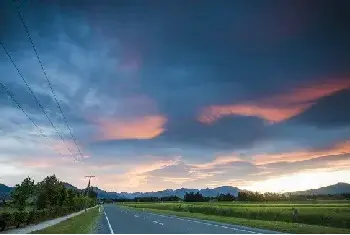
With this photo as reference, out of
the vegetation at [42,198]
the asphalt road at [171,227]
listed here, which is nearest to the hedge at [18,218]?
the vegetation at [42,198]

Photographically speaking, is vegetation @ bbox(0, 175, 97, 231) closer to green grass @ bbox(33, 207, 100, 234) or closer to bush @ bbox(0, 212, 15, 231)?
green grass @ bbox(33, 207, 100, 234)

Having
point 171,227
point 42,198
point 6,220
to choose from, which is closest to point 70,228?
point 6,220

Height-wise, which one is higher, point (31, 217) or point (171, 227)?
point (31, 217)

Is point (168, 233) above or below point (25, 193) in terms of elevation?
below

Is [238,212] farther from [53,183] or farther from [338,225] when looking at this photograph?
[53,183]

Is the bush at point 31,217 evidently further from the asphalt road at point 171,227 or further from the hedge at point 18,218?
the asphalt road at point 171,227

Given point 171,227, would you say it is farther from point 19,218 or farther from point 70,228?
point 19,218

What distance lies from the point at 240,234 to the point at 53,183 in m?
62.5

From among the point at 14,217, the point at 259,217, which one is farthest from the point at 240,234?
the point at 259,217

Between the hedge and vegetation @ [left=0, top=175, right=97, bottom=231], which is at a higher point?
vegetation @ [left=0, top=175, right=97, bottom=231]

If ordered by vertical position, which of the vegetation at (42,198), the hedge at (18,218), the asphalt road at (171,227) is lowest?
the asphalt road at (171,227)

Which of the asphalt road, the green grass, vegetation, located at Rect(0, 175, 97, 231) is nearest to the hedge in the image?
vegetation, located at Rect(0, 175, 97, 231)

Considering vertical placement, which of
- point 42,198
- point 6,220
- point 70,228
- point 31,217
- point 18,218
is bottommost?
point 70,228

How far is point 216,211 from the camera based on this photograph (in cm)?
7488
